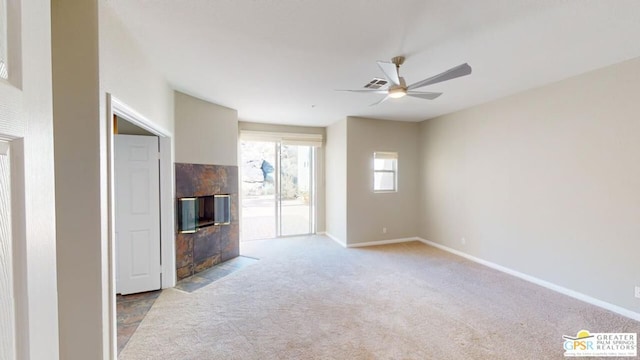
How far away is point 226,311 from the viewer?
113 inches

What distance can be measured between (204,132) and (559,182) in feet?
16.5

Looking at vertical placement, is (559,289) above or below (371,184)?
below

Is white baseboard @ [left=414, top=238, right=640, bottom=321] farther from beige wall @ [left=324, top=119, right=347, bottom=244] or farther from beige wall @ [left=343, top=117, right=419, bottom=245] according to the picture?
beige wall @ [left=324, top=119, right=347, bottom=244]

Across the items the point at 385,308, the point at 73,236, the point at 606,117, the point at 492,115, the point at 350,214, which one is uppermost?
the point at 492,115

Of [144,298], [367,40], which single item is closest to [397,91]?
[367,40]

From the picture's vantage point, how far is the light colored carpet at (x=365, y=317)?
2256mm

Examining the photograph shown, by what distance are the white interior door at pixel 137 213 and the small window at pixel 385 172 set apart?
402 centimetres

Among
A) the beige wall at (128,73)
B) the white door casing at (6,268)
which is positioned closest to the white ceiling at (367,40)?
the beige wall at (128,73)

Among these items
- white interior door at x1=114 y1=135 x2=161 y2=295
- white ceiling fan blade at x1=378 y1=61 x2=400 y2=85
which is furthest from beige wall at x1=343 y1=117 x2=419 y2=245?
white interior door at x1=114 y1=135 x2=161 y2=295

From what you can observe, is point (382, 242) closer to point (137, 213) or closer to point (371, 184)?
point (371, 184)

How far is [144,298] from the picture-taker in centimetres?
313

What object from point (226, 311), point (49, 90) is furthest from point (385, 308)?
point (49, 90)

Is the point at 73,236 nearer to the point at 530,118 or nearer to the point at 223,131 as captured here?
the point at 223,131

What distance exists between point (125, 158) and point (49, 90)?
2.88 metres
